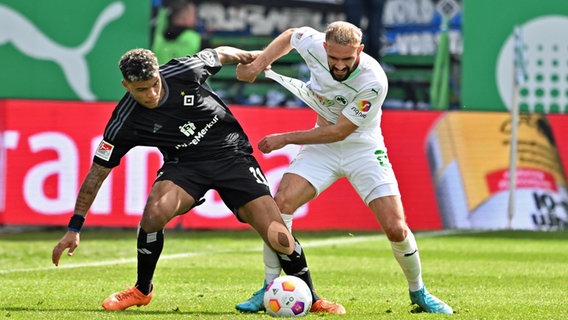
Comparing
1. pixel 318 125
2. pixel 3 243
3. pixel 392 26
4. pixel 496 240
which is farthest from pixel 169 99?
pixel 392 26

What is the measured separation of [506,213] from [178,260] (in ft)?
20.7

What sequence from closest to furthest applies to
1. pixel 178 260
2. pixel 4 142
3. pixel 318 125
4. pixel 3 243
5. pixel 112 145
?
1. pixel 112 145
2. pixel 318 125
3. pixel 178 260
4. pixel 3 243
5. pixel 4 142

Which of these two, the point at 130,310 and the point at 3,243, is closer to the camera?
the point at 130,310

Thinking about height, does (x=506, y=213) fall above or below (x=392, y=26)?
below

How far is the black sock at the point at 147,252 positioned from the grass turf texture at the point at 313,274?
246mm

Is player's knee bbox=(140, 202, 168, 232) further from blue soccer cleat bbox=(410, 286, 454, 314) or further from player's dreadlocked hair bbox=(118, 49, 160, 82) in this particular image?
blue soccer cleat bbox=(410, 286, 454, 314)

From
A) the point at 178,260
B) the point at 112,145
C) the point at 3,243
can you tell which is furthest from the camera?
the point at 3,243

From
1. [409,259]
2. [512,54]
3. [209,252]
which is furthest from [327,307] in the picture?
[512,54]

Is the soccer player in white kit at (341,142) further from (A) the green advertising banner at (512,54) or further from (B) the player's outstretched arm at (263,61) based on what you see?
(A) the green advertising banner at (512,54)

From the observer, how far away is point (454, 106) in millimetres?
21156

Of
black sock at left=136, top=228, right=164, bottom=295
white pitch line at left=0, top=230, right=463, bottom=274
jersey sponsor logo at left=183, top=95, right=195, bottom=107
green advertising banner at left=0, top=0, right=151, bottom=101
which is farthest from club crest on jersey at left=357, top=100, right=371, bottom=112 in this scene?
green advertising banner at left=0, top=0, right=151, bottom=101

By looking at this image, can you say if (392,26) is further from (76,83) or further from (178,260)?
(178,260)

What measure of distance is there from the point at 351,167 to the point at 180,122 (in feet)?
4.61

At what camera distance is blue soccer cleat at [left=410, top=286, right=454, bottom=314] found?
9.45 meters
